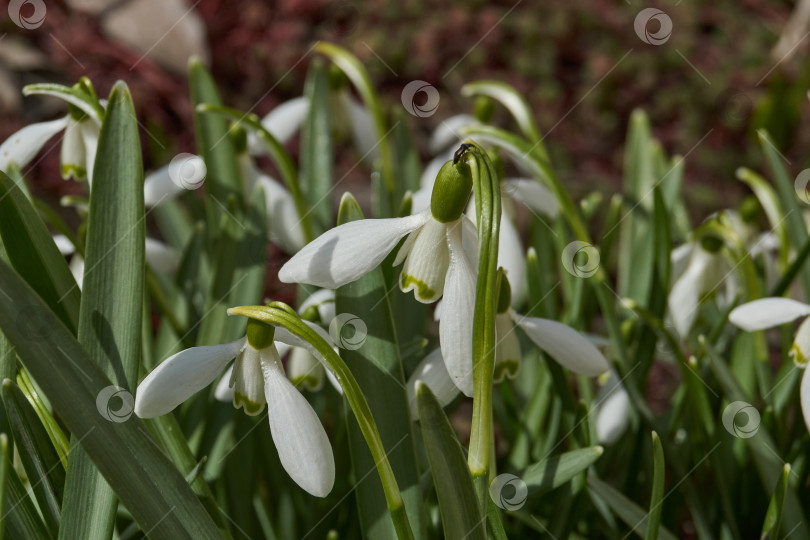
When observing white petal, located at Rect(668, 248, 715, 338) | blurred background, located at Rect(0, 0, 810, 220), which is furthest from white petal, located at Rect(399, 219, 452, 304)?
blurred background, located at Rect(0, 0, 810, 220)

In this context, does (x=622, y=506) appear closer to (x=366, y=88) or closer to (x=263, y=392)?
(x=263, y=392)

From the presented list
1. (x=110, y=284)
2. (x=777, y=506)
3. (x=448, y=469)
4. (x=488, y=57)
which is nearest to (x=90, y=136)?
(x=110, y=284)

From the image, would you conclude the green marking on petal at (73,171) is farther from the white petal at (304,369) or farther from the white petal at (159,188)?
the white petal at (304,369)

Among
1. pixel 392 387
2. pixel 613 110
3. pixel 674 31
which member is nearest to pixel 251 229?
pixel 392 387

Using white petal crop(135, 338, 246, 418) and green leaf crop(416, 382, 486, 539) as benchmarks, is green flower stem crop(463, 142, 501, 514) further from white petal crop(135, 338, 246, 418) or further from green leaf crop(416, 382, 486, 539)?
white petal crop(135, 338, 246, 418)

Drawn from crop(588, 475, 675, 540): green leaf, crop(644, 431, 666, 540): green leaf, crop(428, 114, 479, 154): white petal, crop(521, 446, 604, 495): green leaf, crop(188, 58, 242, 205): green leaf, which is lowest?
crop(588, 475, 675, 540): green leaf

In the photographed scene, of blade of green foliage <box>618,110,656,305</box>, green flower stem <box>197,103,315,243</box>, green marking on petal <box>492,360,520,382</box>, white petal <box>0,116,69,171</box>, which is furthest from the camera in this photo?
blade of green foliage <box>618,110,656,305</box>

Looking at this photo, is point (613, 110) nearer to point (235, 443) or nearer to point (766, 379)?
point (766, 379)
